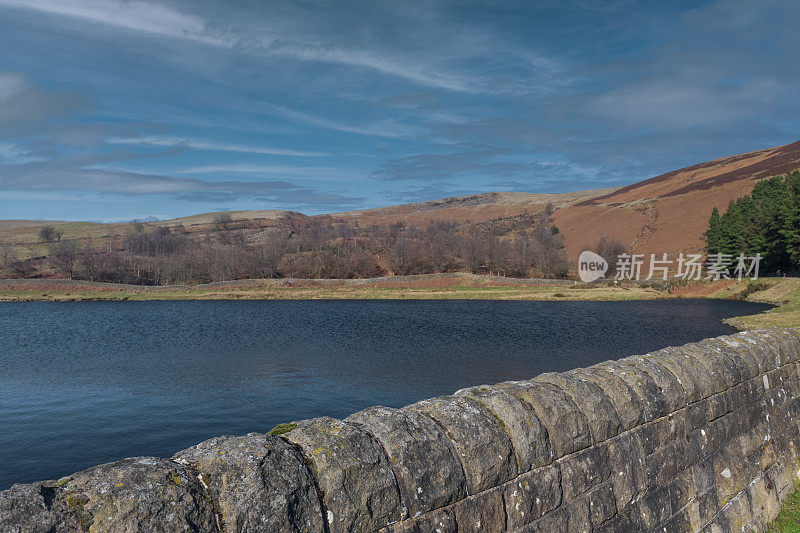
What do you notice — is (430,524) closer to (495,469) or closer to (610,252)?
(495,469)

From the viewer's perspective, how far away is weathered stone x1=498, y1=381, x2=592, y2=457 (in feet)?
13.7

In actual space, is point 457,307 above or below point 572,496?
below

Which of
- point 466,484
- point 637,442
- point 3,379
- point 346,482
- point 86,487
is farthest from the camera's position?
point 3,379

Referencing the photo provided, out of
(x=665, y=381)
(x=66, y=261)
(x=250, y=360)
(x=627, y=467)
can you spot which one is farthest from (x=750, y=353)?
(x=66, y=261)

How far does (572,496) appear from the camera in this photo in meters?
4.27

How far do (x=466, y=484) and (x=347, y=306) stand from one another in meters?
61.6

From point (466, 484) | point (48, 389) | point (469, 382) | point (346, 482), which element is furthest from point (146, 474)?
point (48, 389)

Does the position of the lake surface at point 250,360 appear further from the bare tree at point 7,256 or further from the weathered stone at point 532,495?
the bare tree at point 7,256

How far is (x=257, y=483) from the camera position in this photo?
9.05 feet

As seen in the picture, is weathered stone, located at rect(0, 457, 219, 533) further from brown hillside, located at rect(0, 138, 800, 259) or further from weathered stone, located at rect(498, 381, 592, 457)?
brown hillside, located at rect(0, 138, 800, 259)

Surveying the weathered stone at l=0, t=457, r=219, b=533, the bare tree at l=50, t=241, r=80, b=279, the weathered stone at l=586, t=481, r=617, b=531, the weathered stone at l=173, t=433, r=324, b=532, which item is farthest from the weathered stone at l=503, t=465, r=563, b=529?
the bare tree at l=50, t=241, r=80, b=279

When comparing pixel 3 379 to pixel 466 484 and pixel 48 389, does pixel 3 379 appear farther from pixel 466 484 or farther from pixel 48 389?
pixel 466 484

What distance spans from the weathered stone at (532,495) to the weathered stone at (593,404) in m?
0.68

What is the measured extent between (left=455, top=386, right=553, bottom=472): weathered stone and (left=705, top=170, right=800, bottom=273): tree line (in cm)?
6902
